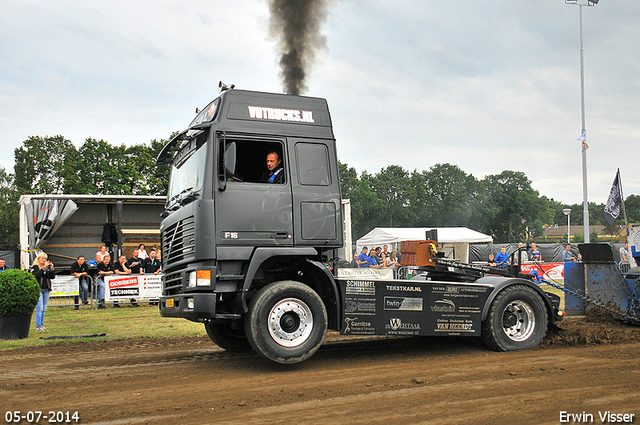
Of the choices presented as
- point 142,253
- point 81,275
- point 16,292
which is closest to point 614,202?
point 142,253

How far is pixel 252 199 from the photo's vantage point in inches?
265

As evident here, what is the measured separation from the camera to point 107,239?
17.6m

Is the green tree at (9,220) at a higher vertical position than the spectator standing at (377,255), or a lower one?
higher

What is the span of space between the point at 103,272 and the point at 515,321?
13301mm

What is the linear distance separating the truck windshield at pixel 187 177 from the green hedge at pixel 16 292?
13.7 ft

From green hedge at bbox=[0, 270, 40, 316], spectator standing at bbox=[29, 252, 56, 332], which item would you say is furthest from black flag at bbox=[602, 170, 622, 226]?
green hedge at bbox=[0, 270, 40, 316]

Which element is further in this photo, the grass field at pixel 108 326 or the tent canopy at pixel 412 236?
the tent canopy at pixel 412 236

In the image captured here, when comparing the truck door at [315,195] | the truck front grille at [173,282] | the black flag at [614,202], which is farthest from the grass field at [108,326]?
the black flag at [614,202]

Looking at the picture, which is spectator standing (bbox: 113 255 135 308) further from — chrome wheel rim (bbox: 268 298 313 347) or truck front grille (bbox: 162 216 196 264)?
chrome wheel rim (bbox: 268 298 313 347)

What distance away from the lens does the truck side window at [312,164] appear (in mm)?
7074

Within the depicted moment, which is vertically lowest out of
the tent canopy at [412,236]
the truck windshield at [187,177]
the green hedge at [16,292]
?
the green hedge at [16,292]

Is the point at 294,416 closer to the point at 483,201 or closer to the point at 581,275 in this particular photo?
the point at 581,275

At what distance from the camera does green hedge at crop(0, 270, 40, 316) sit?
972 centimetres

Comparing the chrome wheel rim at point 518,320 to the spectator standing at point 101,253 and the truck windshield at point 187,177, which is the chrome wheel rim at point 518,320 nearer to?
the truck windshield at point 187,177
